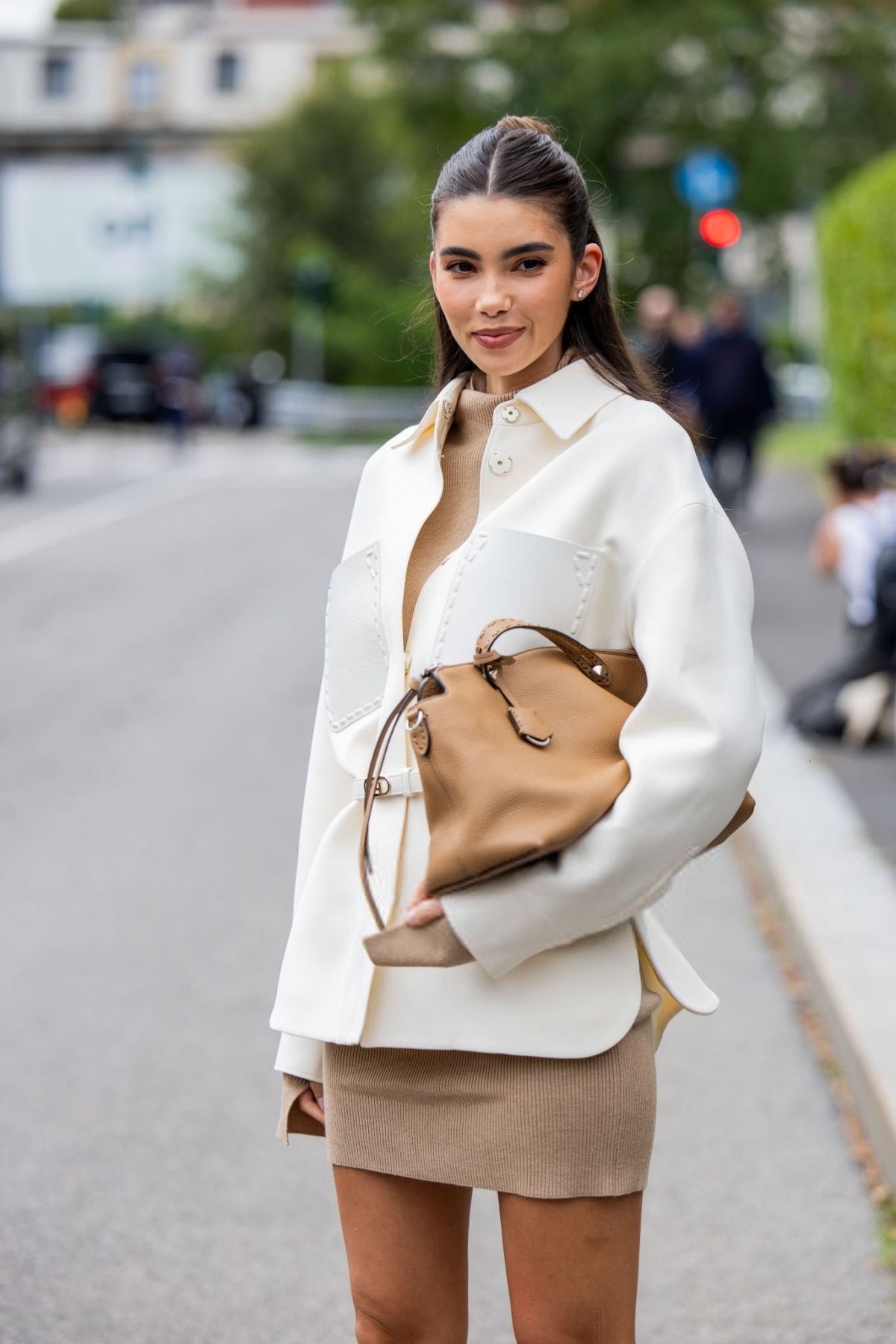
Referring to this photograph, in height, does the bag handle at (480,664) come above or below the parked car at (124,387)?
above

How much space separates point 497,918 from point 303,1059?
1.43 feet

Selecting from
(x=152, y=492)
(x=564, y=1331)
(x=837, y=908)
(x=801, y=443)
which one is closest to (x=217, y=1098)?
(x=837, y=908)

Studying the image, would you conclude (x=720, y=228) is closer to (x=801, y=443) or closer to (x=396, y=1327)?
(x=801, y=443)

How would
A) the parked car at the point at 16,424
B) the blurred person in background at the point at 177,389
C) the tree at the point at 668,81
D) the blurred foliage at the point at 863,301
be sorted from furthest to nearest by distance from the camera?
the tree at the point at 668,81
the blurred person in background at the point at 177,389
the parked car at the point at 16,424
the blurred foliage at the point at 863,301

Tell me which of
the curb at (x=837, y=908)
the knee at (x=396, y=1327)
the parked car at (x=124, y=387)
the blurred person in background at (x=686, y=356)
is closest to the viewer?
the knee at (x=396, y=1327)

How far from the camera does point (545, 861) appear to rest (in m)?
2.06

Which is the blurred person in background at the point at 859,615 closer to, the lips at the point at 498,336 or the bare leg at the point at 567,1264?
the lips at the point at 498,336

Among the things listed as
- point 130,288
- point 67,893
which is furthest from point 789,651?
point 130,288

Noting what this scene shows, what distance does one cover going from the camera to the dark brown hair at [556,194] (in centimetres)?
223

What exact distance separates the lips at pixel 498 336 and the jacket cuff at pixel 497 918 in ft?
2.07

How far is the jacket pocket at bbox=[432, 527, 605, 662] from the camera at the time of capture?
85.7 inches

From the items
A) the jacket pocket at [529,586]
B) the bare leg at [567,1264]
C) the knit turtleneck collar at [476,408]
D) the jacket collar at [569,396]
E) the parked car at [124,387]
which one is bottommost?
the parked car at [124,387]

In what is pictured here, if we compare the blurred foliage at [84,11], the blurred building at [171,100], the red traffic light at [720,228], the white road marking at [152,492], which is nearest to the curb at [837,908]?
the white road marking at [152,492]

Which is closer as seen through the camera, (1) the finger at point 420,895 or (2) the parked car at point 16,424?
(1) the finger at point 420,895
